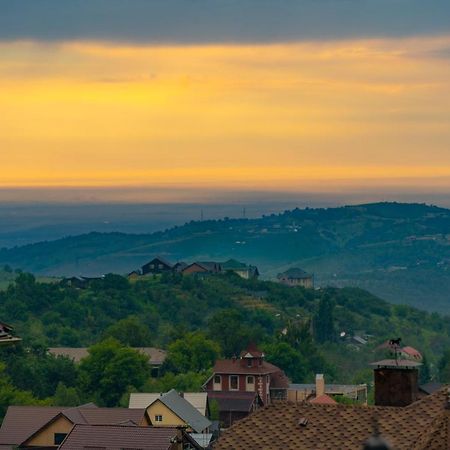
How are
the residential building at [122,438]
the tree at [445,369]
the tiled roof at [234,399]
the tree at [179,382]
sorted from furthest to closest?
the tree at [445,369] → the tree at [179,382] → the tiled roof at [234,399] → the residential building at [122,438]

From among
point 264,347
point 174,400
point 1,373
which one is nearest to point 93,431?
point 174,400

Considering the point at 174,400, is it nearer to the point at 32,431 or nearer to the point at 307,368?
Answer: the point at 32,431

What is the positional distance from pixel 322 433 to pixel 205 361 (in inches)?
5691

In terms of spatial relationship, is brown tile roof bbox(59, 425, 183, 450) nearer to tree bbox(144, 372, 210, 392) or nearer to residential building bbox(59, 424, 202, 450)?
residential building bbox(59, 424, 202, 450)

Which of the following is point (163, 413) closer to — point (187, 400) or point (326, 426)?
point (187, 400)

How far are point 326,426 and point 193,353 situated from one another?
144 metres

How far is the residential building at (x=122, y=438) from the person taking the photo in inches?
2930

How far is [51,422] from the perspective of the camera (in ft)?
316

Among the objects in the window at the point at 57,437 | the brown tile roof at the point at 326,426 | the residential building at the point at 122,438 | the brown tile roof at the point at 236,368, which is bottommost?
the brown tile roof at the point at 236,368

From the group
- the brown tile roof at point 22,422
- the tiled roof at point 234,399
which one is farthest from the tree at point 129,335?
the brown tile roof at point 22,422

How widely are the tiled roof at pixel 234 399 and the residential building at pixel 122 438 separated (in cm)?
7447

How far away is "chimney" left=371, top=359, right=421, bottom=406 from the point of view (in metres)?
43.7

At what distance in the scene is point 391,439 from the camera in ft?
124

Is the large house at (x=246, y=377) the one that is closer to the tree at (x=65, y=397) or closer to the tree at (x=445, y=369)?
the tree at (x=445, y=369)
